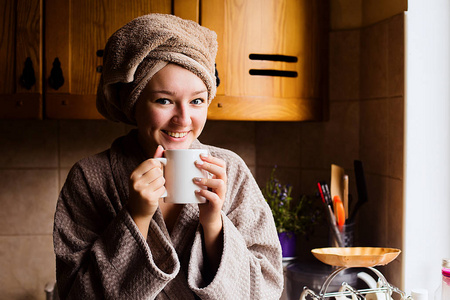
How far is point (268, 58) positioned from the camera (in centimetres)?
164

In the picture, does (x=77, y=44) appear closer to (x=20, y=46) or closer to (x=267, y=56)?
(x=20, y=46)

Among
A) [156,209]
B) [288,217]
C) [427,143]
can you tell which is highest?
[427,143]

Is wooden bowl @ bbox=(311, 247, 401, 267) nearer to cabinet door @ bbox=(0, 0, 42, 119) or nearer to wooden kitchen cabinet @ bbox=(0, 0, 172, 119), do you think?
wooden kitchen cabinet @ bbox=(0, 0, 172, 119)

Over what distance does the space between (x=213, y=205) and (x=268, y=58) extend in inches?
31.3

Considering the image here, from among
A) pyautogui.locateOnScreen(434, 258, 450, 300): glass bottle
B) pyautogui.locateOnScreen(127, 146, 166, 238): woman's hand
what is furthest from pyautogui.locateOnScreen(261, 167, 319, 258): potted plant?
pyautogui.locateOnScreen(127, 146, 166, 238): woman's hand

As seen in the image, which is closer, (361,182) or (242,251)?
(242,251)

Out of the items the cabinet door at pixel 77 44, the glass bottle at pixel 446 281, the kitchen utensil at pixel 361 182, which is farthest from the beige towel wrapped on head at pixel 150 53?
the glass bottle at pixel 446 281

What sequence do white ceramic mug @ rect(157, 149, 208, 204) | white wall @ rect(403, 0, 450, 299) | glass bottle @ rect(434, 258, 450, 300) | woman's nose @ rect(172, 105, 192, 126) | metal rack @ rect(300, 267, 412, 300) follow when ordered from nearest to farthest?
1. white ceramic mug @ rect(157, 149, 208, 204)
2. woman's nose @ rect(172, 105, 192, 126)
3. metal rack @ rect(300, 267, 412, 300)
4. glass bottle @ rect(434, 258, 450, 300)
5. white wall @ rect(403, 0, 450, 299)

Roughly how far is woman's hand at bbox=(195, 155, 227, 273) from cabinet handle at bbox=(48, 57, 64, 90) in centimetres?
76

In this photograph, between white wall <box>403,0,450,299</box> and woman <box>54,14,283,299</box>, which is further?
white wall <box>403,0,450,299</box>

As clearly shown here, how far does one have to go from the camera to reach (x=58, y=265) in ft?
3.72

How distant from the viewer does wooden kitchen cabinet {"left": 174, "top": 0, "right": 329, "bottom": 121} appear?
63.0 inches

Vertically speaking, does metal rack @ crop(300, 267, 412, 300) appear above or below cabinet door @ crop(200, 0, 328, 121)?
below

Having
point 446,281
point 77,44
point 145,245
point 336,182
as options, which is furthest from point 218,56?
point 446,281
